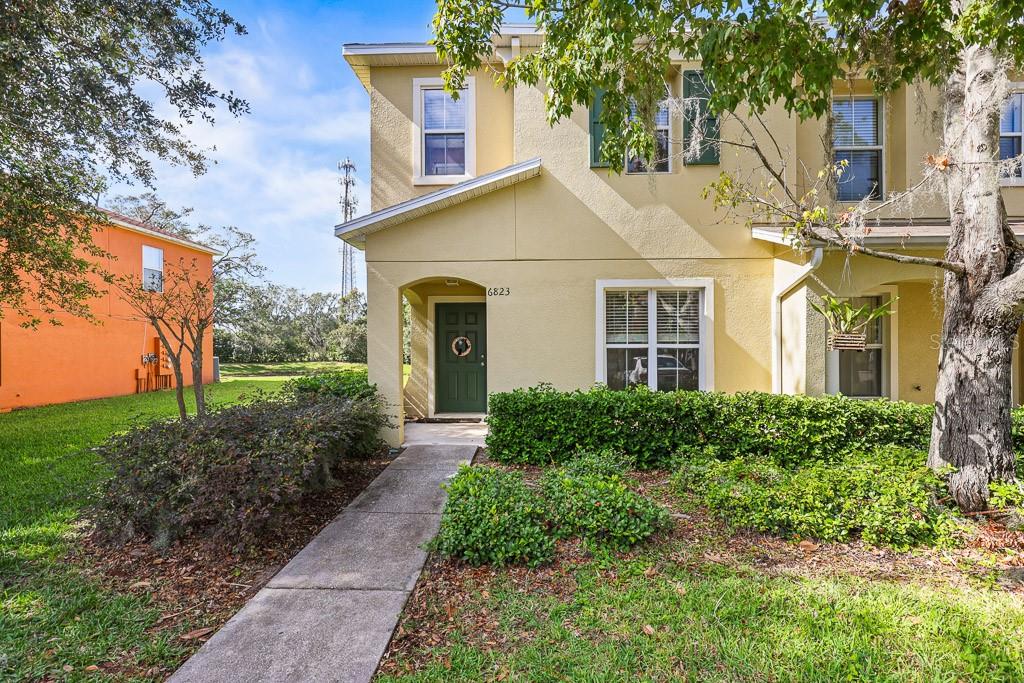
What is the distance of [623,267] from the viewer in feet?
25.4

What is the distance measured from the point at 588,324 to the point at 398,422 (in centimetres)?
338

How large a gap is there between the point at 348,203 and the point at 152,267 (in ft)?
70.5

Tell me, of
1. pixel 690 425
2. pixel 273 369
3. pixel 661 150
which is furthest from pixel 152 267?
pixel 690 425

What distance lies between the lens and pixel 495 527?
4.00 metres

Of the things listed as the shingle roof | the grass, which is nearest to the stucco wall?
the grass

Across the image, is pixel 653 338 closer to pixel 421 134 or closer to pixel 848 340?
pixel 848 340

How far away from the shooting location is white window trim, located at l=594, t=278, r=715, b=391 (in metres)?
7.62

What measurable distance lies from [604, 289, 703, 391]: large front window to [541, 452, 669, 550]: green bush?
11.0 ft

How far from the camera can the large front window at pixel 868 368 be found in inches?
326

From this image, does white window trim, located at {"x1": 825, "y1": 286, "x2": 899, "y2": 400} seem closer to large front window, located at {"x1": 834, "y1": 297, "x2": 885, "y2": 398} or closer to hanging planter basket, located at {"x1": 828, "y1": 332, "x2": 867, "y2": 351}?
large front window, located at {"x1": 834, "y1": 297, "x2": 885, "y2": 398}

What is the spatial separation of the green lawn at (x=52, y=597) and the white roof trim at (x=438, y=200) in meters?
4.35

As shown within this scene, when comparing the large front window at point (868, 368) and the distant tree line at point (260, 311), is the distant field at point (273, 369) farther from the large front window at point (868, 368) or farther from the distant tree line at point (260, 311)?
the large front window at point (868, 368)

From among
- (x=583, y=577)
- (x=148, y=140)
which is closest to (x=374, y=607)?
(x=583, y=577)

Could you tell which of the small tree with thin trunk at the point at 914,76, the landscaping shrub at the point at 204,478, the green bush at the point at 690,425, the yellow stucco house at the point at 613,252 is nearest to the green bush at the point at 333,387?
the yellow stucco house at the point at 613,252
